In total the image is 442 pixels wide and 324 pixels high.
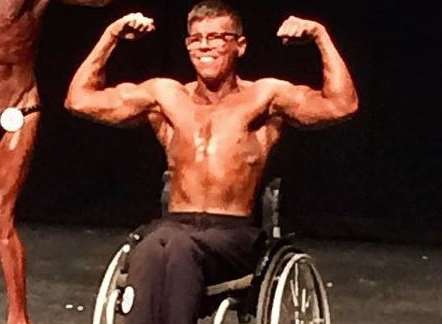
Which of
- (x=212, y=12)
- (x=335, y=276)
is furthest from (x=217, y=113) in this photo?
(x=335, y=276)

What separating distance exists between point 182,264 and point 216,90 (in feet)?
1.66

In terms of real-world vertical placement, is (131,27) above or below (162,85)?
above

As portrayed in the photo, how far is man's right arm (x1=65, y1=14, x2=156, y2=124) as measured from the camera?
3.66 m

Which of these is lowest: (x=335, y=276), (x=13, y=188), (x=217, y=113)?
(x=335, y=276)

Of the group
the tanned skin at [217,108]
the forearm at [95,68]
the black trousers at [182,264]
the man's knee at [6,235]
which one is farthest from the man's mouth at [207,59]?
the man's knee at [6,235]

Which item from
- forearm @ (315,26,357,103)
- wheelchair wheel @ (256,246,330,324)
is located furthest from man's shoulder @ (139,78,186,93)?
wheelchair wheel @ (256,246,330,324)

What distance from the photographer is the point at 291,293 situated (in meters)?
3.49

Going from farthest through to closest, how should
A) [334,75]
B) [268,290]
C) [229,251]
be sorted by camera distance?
[334,75], [229,251], [268,290]

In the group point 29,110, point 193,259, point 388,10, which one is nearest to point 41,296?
point 29,110

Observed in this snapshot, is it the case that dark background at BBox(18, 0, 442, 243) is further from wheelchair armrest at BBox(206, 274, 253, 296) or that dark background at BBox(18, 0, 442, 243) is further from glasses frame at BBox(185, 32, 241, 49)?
wheelchair armrest at BBox(206, 274, 253, 296)

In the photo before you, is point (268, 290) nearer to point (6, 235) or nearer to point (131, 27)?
point (131, 27)

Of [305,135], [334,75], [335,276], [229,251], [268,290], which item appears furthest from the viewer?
[305,135]

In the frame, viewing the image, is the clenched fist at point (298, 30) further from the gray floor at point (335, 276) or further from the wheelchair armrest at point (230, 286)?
the gray floor at point (335, 276)

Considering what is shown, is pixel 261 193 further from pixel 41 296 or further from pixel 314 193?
pixel 314 193
